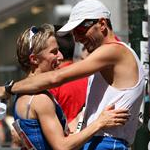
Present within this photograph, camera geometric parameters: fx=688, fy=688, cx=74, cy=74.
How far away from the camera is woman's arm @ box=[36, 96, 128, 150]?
351 centimetres

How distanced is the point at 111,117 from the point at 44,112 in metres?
0.34

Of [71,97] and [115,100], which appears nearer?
[115,100]

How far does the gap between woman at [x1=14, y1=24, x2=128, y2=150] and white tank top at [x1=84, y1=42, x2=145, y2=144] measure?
84 millimetres

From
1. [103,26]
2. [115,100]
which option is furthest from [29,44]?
[115,100]

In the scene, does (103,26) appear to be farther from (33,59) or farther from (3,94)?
(3,94)

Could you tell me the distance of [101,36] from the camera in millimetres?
3666

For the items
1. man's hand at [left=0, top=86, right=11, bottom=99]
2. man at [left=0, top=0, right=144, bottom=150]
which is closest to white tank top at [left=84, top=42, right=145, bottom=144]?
man at [left=0, top=0, right=144, bottom=150]

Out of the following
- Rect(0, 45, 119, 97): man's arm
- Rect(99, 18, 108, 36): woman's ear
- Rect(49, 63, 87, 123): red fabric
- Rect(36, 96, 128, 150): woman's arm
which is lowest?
Rect(49, 63, 87, 123): red fabric

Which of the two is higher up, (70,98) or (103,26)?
(103,26)

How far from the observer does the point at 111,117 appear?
11.5 feet

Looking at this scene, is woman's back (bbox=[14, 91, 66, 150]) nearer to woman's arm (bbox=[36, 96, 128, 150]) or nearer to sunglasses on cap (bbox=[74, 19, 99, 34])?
woman's arm (bbox=[36, 96, 128, 150])

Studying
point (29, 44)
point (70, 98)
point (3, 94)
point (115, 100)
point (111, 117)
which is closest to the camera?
point (111, 117)

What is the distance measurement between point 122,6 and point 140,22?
5.65 feet

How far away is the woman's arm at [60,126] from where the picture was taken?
3510 millimetres
